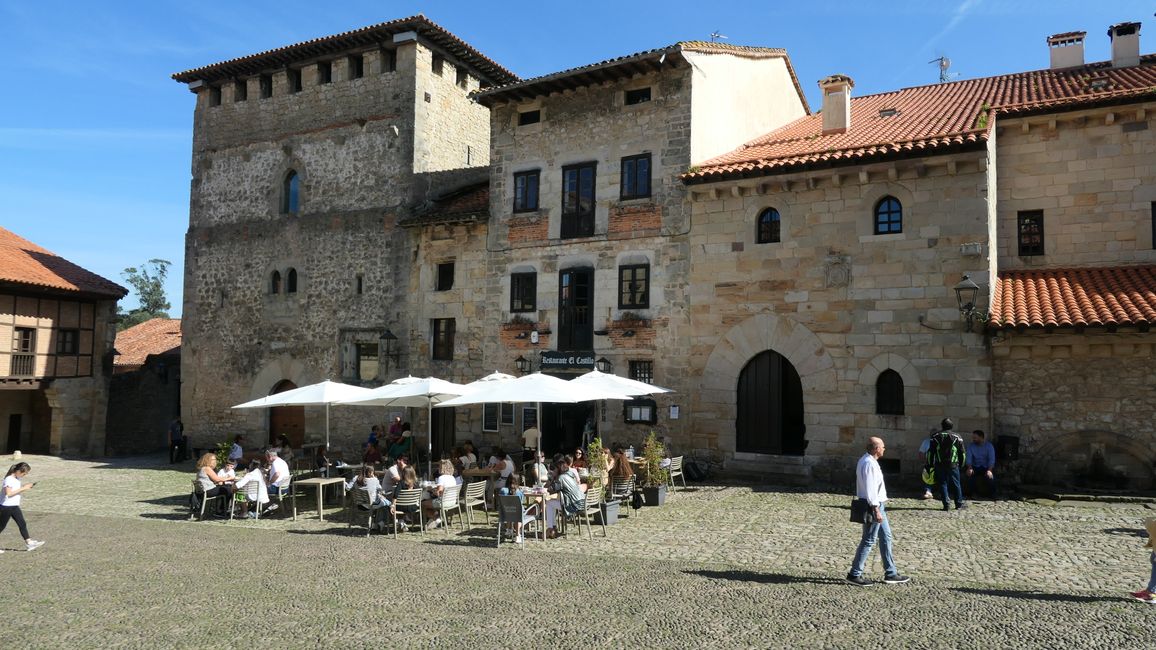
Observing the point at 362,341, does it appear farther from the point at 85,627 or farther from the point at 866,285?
the point at 85,627

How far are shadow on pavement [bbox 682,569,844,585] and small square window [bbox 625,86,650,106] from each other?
13250 millimetres

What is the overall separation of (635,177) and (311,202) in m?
Answer: 11.0

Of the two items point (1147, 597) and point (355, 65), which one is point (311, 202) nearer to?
point (355, 65)

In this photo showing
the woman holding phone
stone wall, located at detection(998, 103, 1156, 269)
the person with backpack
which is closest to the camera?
the woman holding phone

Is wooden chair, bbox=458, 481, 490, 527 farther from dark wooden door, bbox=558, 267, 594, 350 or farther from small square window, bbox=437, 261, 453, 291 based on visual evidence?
small square window, bbox=437, 261, 453, 291

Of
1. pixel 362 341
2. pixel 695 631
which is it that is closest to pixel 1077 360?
pixel 695 631

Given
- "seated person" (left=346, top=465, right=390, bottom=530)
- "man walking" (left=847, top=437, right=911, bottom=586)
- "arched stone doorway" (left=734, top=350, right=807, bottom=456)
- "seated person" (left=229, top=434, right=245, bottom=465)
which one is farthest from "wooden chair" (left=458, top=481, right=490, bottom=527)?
"seated person" (left=229, top=434, right=245, bottom=465)

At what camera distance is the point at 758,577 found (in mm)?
9297

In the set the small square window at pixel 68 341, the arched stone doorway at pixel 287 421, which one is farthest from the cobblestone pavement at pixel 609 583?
the small square window at pixel 68 341

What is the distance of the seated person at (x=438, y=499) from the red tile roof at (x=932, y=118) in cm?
907

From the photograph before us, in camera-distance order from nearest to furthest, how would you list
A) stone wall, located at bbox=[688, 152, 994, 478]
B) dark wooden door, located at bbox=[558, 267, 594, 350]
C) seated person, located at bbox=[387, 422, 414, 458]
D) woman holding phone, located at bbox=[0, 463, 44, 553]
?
woman holding phone, located at bbox=[0, 463, 44, 553], stone wall, located at bbox=[688, 152, 994, 478], seated person, located at bbox=[387, 422, 414, 458], dark wooden door, located at bbox=[558, 267, 594, 350]

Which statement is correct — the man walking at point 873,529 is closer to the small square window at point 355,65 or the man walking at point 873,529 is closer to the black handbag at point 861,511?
the black handbag at point 861,511

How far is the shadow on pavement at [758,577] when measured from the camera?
9.06 meters

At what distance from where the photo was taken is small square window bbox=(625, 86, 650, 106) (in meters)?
19.8
